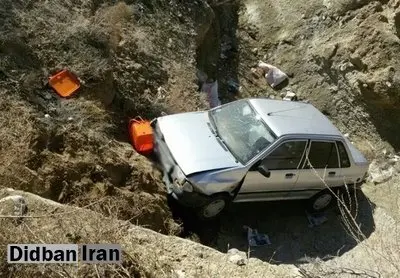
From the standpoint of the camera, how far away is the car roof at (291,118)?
8.56m

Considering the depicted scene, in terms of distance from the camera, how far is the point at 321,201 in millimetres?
9438

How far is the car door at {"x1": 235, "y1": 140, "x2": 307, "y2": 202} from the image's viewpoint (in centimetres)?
823

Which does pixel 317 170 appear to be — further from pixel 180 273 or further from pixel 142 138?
pixel 180 273

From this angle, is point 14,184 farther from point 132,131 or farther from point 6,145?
point 132,131

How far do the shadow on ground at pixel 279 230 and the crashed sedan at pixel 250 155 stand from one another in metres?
0.30

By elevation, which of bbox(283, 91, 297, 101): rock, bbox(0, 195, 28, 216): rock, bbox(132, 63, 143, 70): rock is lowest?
bbox(283, 91, 297, 101): rock

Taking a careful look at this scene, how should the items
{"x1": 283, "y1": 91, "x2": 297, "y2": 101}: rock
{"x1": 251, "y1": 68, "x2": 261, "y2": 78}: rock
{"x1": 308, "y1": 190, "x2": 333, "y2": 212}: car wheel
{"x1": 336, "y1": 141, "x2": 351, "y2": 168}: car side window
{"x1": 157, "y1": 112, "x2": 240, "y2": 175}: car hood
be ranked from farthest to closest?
{"x1": 251, "y1": 68, "x2": 261, "y2": 78}: rock < {"x1": 283, "y1": 91, "x2": 297, "y2": 101}: rock < {"x1": 308, "y1": 190, "x2": 333, "y2": 212}: car wheel < {"x1": 336, "y1": 141, "x2": 351, "y2": 168}: car side window < {"x1": 157, "y1": 112, "x2": 240, "y2": 175}: car hood

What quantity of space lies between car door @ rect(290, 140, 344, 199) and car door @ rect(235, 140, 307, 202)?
0.15m

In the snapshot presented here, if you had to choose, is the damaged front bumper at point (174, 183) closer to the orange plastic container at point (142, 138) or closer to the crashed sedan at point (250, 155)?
the crashed sedan at point (250, 155)

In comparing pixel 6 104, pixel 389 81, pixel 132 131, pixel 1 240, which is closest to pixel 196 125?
pixel 132 131

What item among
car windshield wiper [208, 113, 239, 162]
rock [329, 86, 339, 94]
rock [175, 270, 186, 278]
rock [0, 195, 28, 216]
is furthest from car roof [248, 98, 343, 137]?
rock [0, 195, 28, 216]

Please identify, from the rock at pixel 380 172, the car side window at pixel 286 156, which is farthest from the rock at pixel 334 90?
the car side window at pixel 286 156

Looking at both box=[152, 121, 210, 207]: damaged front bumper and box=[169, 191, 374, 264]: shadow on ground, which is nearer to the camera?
box=[152, 121, 210, 207]: damaged front bumper

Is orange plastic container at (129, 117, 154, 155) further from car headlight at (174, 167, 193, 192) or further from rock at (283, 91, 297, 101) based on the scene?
rock at (283, 91, 297, 101)
